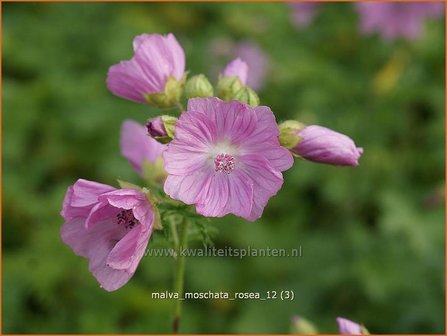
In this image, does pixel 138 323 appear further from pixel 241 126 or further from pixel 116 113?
pixel 241 126

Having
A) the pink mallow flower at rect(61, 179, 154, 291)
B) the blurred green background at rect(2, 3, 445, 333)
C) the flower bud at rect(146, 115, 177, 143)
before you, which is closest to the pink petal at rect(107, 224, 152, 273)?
the pink mallow flower at rect(61, 179, 154, 291)

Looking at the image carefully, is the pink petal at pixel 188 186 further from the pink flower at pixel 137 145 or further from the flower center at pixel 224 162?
the pink flower at pixel 137 145

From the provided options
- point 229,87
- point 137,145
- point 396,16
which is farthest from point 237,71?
point 396,16

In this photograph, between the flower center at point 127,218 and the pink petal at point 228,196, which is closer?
the pink petal at point 228,196

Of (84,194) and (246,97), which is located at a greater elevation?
(246,97)

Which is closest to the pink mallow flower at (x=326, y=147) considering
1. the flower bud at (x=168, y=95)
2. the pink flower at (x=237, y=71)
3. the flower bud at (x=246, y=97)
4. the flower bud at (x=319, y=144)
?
the flower bud at (x=319, y=144)

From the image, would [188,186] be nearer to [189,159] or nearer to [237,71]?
[189,159]
